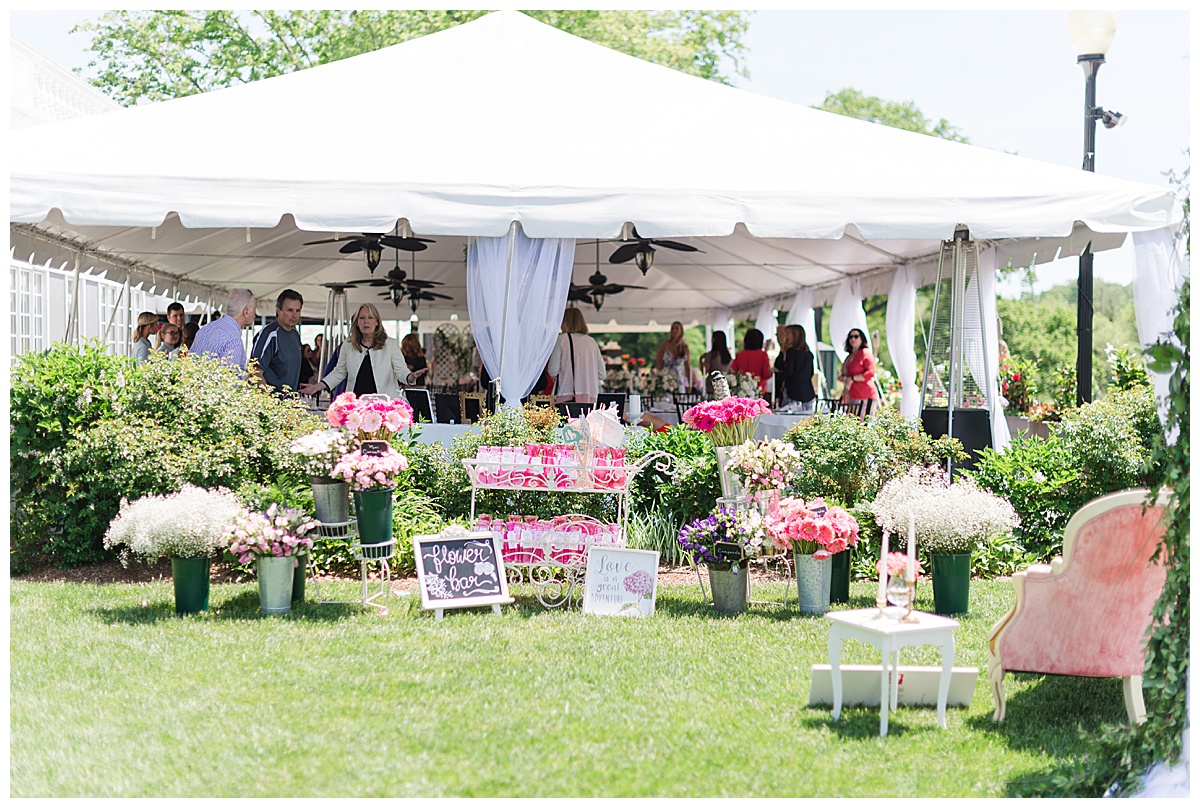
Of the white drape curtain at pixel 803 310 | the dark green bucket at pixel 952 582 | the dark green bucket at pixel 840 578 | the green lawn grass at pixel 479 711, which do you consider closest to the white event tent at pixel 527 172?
the dark green bucket at pixel 840 578

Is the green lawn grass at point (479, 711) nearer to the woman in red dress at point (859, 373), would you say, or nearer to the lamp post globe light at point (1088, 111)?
the lamp post globe light at point (1088, 111)

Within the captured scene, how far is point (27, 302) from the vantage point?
1784 centimetres

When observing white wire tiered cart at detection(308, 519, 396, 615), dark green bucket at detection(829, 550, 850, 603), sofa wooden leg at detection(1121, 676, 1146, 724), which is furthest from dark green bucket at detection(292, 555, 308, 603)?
sofa wooden leg at detection(1121, 676, 1146, 724)

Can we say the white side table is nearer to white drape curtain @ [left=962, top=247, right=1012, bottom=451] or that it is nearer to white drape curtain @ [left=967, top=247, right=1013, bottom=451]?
white drape curtain @ [left=967, top=247, right=1013, bottom=451]

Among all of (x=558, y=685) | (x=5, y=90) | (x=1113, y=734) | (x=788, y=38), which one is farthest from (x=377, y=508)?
(x=788, y=38)

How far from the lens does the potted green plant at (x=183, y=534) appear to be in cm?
628

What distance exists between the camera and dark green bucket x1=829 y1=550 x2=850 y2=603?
6.88 m

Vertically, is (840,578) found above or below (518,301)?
below

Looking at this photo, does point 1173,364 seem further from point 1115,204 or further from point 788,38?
point 788,38

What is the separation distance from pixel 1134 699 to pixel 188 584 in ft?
15.8

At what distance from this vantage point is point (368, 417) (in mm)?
6922

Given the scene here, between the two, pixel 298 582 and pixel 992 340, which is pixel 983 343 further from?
pixel 298 582

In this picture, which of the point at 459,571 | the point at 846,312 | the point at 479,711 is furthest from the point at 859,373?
the point at 479,711

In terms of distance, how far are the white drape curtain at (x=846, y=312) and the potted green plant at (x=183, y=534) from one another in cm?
1030
